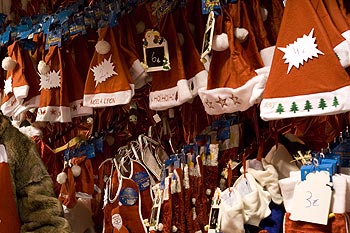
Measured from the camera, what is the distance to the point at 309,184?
1456mm

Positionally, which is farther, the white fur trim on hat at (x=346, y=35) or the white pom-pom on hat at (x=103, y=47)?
the white pom-pom on hat at (x=103, y=47)

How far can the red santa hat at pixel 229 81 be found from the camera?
157cm

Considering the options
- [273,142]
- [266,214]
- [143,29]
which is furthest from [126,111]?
[266,214]

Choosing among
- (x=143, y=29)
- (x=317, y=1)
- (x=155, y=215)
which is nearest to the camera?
(x=317, y=1)

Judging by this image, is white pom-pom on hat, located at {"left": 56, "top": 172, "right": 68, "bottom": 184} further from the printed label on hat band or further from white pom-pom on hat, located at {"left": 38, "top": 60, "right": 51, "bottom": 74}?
white pom-pom on hat, located at {"left": 38, "top": 60, "right": 51, "bottom": 74}

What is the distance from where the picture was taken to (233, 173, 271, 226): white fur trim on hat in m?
1.60

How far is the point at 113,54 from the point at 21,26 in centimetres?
70

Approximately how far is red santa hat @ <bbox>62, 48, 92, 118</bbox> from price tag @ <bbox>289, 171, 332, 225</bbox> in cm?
105

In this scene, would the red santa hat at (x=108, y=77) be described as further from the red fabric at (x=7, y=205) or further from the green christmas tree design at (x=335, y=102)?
the green christmas tree design at (x=335, y=102)

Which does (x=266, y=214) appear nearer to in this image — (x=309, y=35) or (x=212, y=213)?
(x=212, y=213)

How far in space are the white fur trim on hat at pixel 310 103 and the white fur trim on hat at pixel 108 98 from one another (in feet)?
2.06

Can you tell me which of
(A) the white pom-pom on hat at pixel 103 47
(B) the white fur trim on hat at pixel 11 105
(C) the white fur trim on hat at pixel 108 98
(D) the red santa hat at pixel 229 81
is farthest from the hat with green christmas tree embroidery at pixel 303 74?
(B) the white fur trim on hat at pixel 11 105

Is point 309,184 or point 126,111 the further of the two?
point 126,111

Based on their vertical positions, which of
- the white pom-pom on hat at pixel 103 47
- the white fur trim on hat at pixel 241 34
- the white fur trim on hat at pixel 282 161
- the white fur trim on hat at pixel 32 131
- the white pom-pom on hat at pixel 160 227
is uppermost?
the white pom-pom on hat at pixel 103 47
